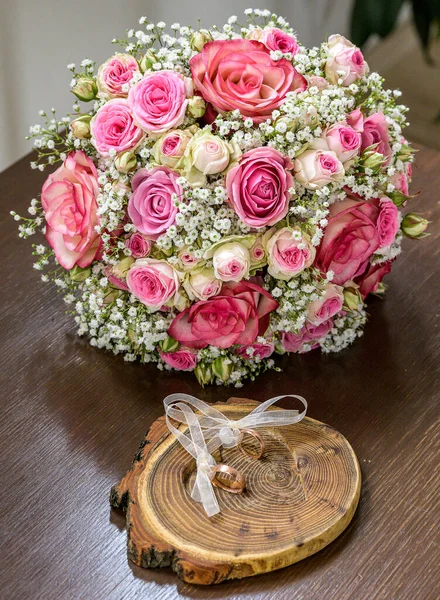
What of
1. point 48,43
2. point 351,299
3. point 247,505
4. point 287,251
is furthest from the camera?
point 48,43

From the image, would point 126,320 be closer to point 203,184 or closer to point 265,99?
point 203,184

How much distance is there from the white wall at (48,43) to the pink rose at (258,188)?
1419mm

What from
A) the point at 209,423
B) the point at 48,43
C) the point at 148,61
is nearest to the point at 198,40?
the point at 148,61

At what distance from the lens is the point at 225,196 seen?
1.06 meters

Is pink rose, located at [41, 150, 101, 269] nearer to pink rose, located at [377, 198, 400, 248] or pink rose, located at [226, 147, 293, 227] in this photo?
pink rose, located at [226, 147, 293, 227]

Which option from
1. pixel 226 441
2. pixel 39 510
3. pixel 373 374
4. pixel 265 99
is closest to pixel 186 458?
pixel 226 441

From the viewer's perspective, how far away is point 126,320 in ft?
3.87

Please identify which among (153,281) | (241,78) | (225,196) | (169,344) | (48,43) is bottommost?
(48,43)

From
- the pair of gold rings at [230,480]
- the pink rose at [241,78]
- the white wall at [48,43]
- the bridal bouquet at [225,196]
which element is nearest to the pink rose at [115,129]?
the bridal bouquet at [225,196]

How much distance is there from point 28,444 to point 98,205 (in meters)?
0.34

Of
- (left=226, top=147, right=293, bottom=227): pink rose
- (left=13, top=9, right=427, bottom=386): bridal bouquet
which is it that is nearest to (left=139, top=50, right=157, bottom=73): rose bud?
(left=13, top=9, right=427, bottom=386): bridal bouquet

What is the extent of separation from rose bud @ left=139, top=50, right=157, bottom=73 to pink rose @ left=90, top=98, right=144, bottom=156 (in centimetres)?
8

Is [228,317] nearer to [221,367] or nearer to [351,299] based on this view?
[221,367]

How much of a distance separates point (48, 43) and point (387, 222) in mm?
1502
